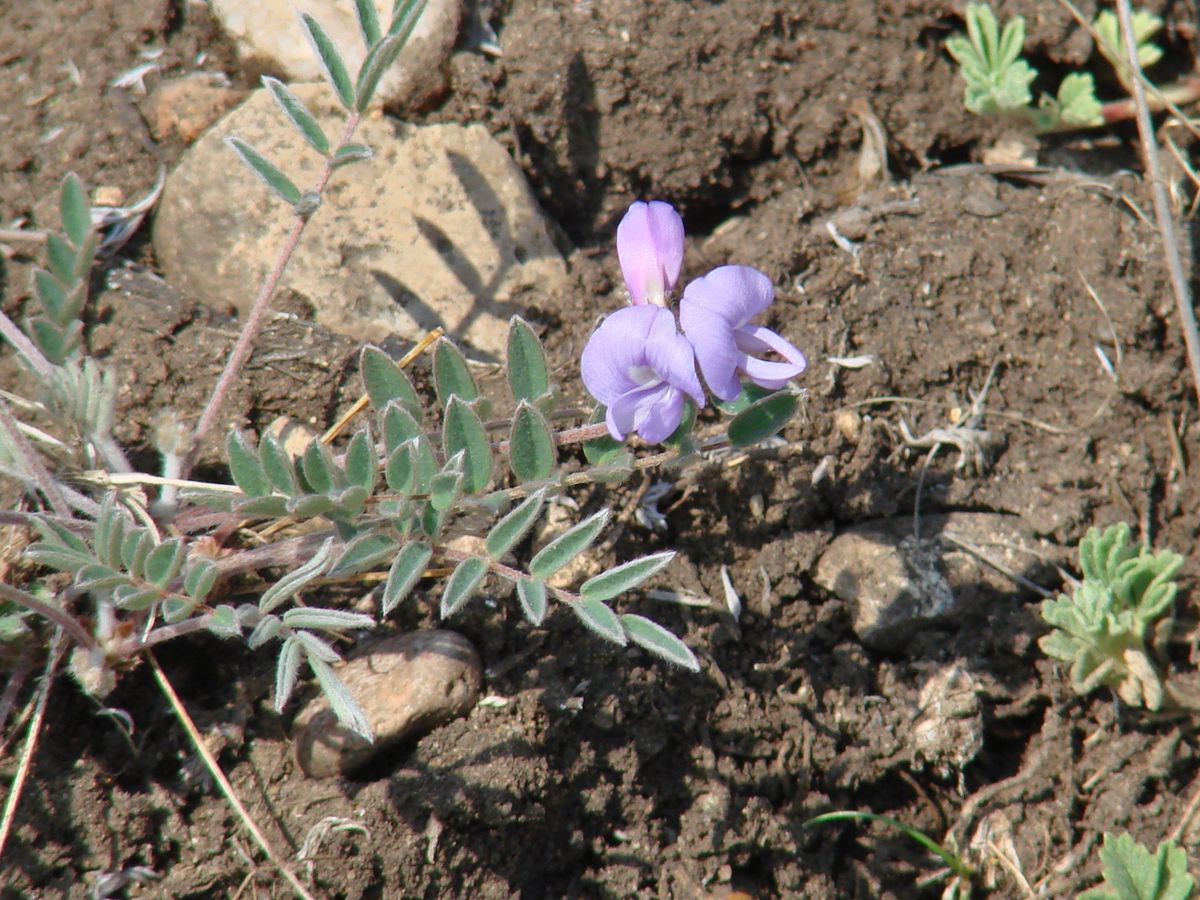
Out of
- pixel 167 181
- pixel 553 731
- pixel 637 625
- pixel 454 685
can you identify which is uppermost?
pixel 167 181

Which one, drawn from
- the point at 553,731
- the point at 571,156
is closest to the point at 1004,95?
the point at 571,156

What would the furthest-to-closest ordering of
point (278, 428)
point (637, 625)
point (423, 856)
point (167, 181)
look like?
point (167, 181), point (278, 428), point (423, 856), point (637, 625)

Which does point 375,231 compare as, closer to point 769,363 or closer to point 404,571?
point 404,571

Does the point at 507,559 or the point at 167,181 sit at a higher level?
the point at 167,181

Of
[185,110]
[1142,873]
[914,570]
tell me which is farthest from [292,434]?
[1142,873]

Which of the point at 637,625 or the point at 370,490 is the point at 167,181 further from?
the point at 637,625

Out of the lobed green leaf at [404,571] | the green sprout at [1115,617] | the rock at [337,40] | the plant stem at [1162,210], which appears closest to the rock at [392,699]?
the lobed green leaf at [404,571]

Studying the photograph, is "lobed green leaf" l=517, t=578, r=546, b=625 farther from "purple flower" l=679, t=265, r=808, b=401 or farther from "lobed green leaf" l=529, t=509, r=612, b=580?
"purple flower" l=679, t=265, r=808, b=401

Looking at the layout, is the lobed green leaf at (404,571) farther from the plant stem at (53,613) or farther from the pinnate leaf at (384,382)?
the plant stem at (53,613)
